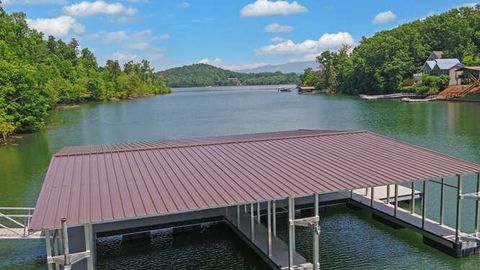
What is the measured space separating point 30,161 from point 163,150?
15.8m

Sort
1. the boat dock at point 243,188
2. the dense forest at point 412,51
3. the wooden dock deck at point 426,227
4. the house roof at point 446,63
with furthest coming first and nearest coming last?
1. the dense forest at point 412,51
2. the house roof at point 446,63
3. the wooden dock deck at point 426,227
4. the boat dock at point 243,188

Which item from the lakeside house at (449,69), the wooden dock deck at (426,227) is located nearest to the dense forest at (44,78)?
the wooden dock deck at (426,227)

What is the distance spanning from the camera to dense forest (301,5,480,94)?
7644 centimetres

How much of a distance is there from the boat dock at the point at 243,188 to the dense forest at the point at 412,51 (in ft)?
196

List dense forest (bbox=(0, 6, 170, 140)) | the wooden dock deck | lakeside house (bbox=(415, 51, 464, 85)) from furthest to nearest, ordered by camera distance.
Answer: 1. lakeside house (bbox=(415, 51, 464, 85))
2. dense forest (bbox=(0, 6, 170, 140))
3. the wooden dock deck

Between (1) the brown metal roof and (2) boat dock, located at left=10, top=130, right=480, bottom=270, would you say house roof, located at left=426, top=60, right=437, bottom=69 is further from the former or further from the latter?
(1) the brown metal roof

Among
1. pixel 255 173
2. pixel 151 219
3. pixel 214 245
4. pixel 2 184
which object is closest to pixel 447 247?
pixel 255 173

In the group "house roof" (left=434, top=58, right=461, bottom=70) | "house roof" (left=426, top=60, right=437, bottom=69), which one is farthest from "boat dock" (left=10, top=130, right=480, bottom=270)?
"house roof" (left=426, top=60, right=437, bottom=69)

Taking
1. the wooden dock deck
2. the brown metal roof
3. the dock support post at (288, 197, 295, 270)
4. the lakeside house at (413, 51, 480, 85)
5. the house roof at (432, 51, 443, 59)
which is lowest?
the wooden dock deck

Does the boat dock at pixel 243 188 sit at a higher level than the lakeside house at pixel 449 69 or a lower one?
lower

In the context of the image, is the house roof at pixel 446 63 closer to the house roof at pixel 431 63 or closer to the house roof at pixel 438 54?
the house roof at pixel 431 63

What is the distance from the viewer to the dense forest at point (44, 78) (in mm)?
34062

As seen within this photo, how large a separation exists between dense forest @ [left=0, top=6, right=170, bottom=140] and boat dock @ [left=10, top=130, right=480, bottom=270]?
80.6 feet

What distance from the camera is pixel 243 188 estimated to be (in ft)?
30.5
